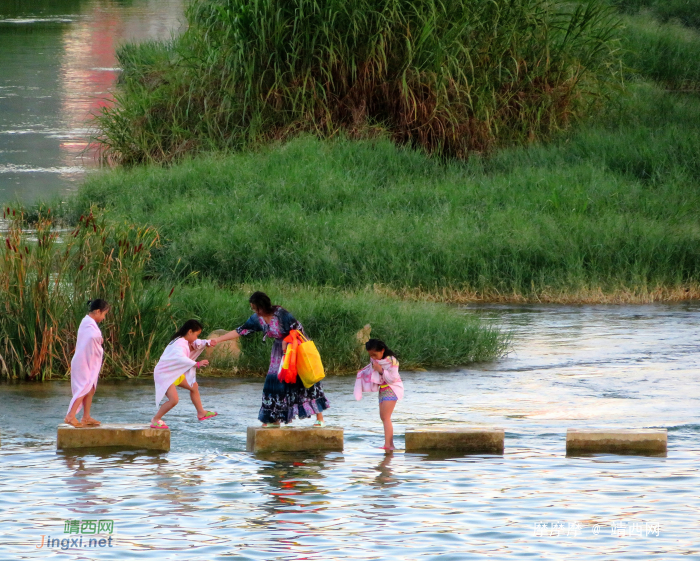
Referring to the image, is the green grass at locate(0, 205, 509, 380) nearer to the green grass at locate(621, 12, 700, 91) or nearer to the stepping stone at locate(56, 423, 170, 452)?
the stepping stone at locate(56, 423, 170, 452)

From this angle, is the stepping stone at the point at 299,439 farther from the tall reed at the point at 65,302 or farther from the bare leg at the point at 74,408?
the tall reed at the point at 65,302

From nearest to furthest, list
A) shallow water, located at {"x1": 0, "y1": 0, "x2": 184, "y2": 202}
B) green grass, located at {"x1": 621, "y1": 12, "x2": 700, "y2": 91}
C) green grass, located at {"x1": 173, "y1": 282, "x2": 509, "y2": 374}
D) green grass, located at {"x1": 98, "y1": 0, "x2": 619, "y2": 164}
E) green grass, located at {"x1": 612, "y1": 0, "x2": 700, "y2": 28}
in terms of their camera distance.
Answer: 1. green grass, located at {"x1": 173, "y1": 282, "x2": 509, "y2": 374}
2. green grass, located at {"x1": 98, "y1": 0, "x2": 619, "y2": 164}
3. shallow water, located at {"x1": 0, "y1": 0, "x2": 184, "y2": 202}
4. green grass, located at {"x1": 621, "y1": 12, "x2": 700, "y2": 91}
5. green grass, located at {"x1": 612, "y1": 0, "x2": 700, "y2": 28}

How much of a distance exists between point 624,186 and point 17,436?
1198 centimetres

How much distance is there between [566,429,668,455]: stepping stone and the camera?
10.4 meters

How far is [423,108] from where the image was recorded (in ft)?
72.6

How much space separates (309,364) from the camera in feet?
34.2

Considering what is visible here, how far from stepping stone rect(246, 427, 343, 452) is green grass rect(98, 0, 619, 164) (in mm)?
11553

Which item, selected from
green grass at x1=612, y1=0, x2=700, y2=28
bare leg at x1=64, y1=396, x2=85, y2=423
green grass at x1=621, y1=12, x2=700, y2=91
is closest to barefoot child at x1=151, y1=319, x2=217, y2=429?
bare leg at x1=64, y1=396, x2=85, y2=423

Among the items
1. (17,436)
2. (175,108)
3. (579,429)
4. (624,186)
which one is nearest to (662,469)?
(579,429)

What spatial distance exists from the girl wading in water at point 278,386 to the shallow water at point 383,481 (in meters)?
0.38

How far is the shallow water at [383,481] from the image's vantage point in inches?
330

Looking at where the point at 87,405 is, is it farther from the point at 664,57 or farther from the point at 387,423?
the point at 664,57

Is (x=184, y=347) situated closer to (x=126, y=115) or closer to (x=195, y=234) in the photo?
(x=195, y=234)

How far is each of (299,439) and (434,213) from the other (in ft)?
29.5
